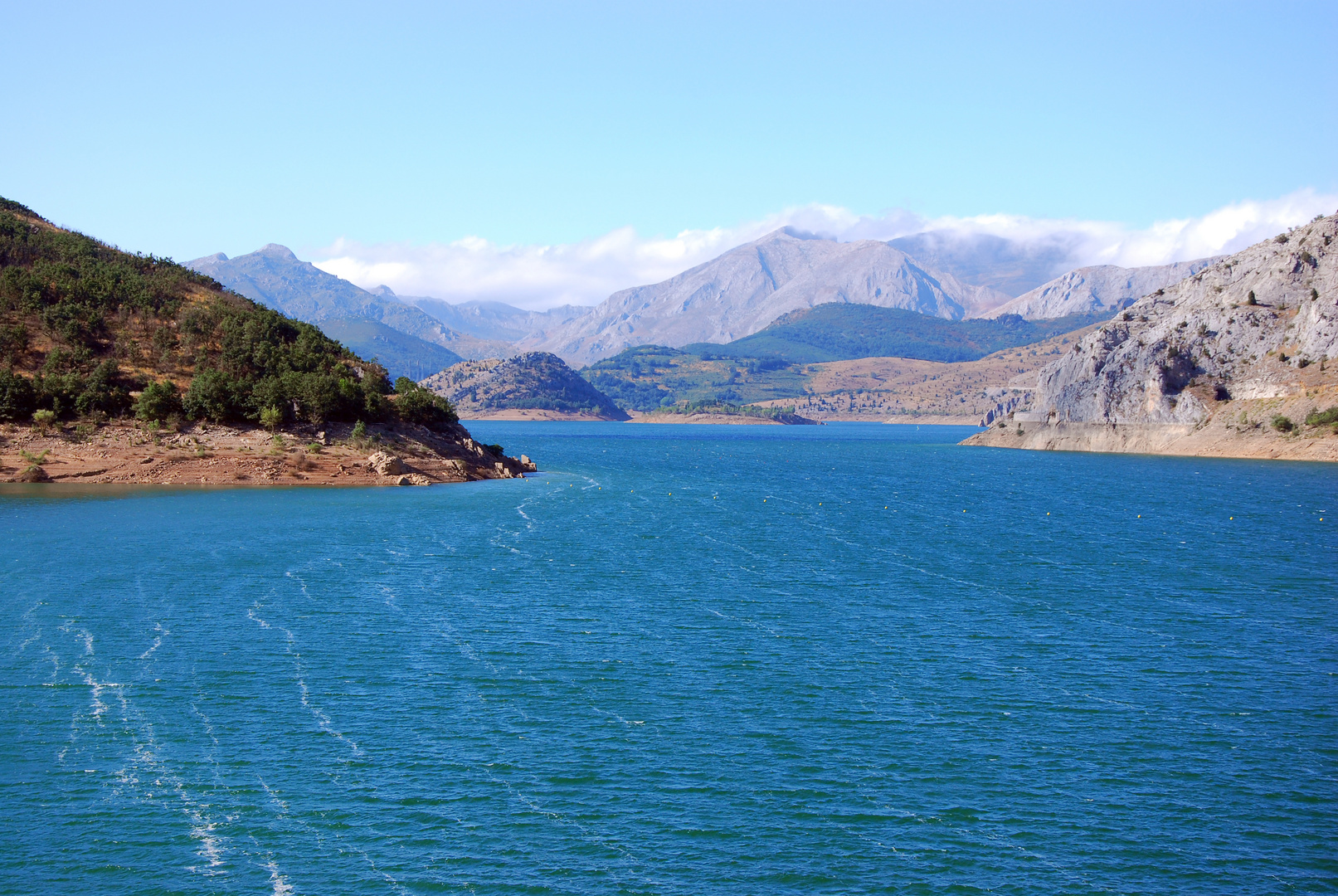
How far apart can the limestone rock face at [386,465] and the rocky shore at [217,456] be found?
9 centimetres

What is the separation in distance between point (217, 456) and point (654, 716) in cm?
7847

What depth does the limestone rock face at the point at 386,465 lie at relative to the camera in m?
99.6

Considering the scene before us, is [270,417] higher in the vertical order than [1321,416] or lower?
lower

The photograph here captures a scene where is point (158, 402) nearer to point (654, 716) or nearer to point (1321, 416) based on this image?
point (654, 716)

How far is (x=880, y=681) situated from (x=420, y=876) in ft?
61.5

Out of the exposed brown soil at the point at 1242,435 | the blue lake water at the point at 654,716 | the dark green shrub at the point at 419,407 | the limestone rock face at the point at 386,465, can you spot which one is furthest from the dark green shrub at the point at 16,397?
the exposed brown soil at the point at 1242,435

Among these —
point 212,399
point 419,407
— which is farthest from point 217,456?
point 419,407

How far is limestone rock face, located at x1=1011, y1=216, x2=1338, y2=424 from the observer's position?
547ft

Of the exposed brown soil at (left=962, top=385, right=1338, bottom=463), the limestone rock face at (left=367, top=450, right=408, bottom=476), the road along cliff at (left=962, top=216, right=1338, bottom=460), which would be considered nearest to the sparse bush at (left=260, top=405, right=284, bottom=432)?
the limestone rock face at (left=367, top=450, right=408, bottom=476)

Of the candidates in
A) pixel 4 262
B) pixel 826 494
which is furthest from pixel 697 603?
pixel 4 262

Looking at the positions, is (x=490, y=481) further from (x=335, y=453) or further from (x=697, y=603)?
(x=697, y=603)

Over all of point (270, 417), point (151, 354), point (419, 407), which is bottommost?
point (270, 417)

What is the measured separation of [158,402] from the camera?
9694 cm

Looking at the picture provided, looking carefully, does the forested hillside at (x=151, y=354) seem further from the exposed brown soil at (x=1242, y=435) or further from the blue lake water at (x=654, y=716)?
the exposed brown soil at (x=1242, y=435)
